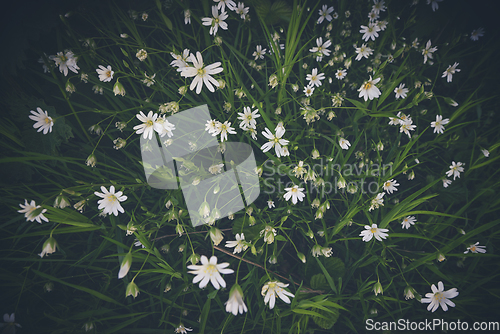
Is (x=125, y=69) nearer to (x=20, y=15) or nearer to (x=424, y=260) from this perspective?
(x=20, y=15)

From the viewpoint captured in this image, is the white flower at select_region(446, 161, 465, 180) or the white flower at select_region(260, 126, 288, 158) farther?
the white flower at select_region(446, 161, 465, 180)

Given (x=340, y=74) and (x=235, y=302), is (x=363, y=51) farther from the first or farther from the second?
(x=235, y=302)

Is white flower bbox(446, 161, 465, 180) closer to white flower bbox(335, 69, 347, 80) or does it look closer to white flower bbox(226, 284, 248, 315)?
white flower bbox(335, 69, 347, 80)

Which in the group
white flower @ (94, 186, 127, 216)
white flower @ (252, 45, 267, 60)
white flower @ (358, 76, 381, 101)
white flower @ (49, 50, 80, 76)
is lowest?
white flower @ (94, 186, 127, 216)

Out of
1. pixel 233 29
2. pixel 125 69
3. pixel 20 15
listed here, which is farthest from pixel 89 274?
pixel 233 29

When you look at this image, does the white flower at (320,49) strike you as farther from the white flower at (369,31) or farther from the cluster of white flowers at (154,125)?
the cluster of white flowers at (154,125)

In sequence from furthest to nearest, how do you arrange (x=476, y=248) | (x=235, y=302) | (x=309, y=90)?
1. (x=309, y=90)
2. (x=476, y=248)
3. (x=235, y=302)

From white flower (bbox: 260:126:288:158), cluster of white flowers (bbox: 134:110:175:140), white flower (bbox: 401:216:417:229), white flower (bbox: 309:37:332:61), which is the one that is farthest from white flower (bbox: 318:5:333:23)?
white flower (bbox: 401:216:417:229)

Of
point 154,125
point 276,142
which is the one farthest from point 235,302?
point 154,125

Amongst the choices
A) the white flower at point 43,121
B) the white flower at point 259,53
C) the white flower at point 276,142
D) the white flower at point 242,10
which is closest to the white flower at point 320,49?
the white flower at point 259,53

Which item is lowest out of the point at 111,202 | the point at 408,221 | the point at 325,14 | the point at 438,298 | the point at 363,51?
the point at 438,298
